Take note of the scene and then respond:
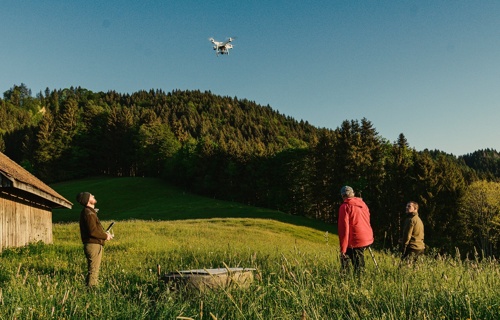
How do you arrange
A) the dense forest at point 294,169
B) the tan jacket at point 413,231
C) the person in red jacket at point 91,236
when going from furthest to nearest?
the dense forest at point 294,169, the tan jacket at point 413,231, the person in red jacket at point 91,236

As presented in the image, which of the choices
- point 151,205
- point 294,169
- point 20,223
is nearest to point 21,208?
point 20,223

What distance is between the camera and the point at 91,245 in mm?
9344

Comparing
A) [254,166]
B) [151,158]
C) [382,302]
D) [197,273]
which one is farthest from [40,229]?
[151,158]

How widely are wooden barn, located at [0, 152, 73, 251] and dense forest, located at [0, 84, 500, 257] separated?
12.4 meters

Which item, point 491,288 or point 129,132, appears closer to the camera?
point 491,288

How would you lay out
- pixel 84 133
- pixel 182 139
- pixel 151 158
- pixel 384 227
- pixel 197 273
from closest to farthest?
1. pixel 197 273
2. pixel 384 227
3. pixel 151 158
4. pixel 84 133
5. pixel 182 139

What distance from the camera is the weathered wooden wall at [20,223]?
16.8 meters

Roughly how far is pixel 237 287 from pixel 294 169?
6773cm

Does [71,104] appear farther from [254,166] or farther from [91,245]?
[91,245]

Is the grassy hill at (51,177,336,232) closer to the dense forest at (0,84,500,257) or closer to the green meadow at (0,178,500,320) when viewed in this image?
the green meadow at (0,178,500,320)

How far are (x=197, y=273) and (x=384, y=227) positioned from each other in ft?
155

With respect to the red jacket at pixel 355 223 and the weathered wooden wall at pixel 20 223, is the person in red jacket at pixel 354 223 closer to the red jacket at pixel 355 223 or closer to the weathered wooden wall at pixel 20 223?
the red jacket at pixel 355 223

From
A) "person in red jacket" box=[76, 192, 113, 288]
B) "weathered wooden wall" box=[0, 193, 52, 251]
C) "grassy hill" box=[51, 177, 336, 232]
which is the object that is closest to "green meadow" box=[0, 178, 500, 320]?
"person in red jacket" box=[76, 192, 113, 288]

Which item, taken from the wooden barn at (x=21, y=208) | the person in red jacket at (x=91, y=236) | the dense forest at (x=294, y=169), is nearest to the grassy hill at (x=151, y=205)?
the dense forest at (x=294, y=169)
